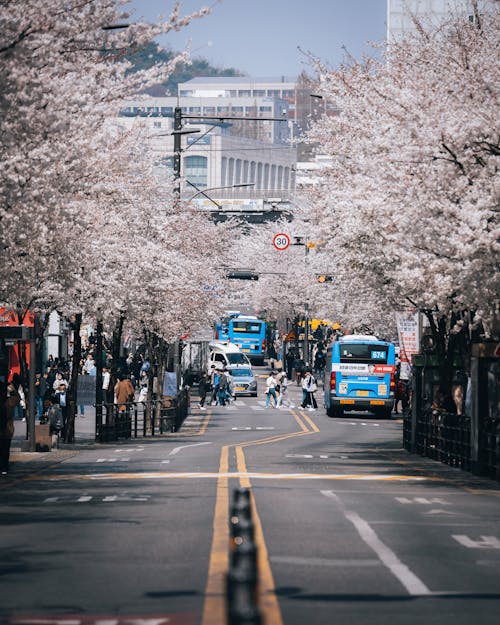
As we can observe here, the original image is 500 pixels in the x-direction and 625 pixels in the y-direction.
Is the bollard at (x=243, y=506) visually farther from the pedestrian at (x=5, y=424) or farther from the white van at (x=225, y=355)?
the white van at (x=225, y=355)

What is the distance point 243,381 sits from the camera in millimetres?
78375

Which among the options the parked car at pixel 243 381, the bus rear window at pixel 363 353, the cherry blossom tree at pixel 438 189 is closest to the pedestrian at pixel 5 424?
the cherry blossom tree at pixel 438 189

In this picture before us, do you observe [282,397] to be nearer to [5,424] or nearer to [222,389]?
[222,389]

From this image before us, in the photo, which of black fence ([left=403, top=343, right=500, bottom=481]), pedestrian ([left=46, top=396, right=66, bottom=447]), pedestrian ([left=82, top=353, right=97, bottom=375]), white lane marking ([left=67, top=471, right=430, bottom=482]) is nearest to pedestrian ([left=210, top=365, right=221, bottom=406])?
pedestrian ([left=82, top=353, right=97, bottom=375])

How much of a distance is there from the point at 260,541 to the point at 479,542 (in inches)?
93.1

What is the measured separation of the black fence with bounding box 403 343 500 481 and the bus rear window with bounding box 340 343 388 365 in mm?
25001

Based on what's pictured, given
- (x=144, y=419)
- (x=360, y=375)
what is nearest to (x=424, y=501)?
(x=144, y=419)

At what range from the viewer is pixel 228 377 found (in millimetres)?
72250

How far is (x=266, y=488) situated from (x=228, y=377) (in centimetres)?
5048

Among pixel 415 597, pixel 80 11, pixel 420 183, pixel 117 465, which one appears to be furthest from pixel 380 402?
pixel 415 597

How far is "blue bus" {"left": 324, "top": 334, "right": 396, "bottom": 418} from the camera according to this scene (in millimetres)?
58469

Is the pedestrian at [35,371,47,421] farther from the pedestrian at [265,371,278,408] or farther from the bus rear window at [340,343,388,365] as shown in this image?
the pedestrian at [265,371,278,408]

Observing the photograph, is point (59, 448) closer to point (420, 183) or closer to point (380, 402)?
point (420, 183)

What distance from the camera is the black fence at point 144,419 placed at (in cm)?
3978
